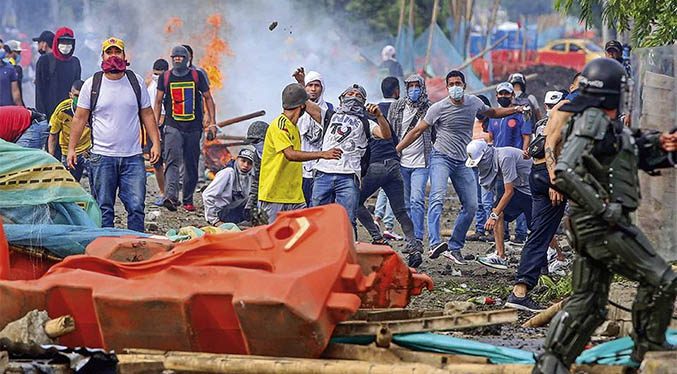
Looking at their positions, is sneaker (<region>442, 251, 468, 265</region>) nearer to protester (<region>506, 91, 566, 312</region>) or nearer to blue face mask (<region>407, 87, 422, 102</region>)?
blue face mask (<region>407, 87, 422, 102</region>)

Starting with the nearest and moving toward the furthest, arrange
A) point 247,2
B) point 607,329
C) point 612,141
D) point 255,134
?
1. point 612,141
2. point 607,329
3. point 255,134
4. point 247,2

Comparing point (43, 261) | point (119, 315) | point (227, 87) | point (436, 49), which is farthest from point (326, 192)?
point (436, 49)

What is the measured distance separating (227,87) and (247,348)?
A: 20278mm

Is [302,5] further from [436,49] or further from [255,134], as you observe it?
[255,134]

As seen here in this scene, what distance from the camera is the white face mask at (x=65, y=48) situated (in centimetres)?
1684

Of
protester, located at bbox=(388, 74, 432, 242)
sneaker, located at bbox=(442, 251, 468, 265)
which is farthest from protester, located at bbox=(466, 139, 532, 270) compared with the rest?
protester, located at bbox=(388, 74, 432, 242)

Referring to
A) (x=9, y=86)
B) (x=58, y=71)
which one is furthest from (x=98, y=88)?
(x=9, y=86)

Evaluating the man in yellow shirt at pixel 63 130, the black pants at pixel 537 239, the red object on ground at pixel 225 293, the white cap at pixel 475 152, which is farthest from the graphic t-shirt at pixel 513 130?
the red object on ground at pixel 225 293

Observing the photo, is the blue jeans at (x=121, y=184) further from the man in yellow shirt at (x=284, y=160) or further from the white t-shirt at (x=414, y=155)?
the white t-shirt at (x=414, y=155)

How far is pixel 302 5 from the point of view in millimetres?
31047

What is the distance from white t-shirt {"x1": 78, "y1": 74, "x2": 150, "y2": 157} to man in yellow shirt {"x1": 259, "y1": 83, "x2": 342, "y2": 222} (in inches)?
54.2

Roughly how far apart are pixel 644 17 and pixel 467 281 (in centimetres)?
309

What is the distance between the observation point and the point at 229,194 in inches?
546

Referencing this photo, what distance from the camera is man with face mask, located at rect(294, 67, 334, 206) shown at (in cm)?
1266
